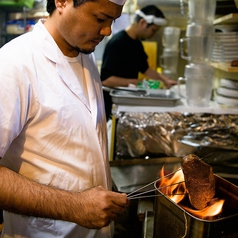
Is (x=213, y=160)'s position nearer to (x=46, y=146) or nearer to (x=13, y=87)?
(x=46, y=146)

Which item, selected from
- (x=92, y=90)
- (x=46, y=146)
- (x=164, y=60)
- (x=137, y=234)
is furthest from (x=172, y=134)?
(x=164, y=60)

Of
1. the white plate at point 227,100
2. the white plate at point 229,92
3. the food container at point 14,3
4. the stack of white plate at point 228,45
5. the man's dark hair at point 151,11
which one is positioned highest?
the food container at point 14,3

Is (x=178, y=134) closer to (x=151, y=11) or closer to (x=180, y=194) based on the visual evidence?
(x=180, y=194)

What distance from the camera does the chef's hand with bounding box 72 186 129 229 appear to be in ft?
2.96

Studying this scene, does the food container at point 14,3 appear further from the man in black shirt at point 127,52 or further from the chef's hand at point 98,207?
the chef's hand at point 98,207

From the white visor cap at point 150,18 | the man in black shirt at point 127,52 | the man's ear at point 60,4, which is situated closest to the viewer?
the man's ear at point 60,4

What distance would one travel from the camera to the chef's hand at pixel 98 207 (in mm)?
902

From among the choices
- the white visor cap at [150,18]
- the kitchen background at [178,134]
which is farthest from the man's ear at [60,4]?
the white visor cap at [150,18]

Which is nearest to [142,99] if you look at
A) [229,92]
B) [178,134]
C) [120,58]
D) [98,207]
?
[178,134]

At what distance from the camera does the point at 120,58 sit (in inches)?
122

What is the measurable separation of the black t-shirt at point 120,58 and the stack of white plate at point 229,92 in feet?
3.80

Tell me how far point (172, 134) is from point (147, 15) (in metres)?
1.62

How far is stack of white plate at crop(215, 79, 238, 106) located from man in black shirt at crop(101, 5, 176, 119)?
98 cm

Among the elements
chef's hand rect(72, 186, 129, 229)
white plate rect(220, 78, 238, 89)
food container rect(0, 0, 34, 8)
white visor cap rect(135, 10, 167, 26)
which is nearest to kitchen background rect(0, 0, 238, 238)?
white plate rect(220, 78, 238, 89)
